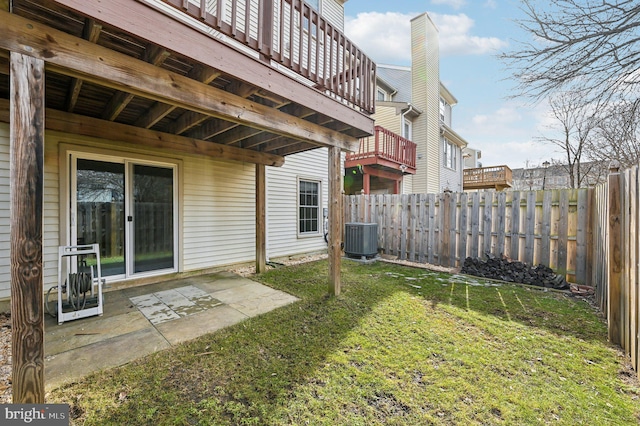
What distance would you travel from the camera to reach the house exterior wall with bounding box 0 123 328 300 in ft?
12.1

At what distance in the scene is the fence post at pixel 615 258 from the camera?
2.62 m

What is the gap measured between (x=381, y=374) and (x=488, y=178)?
17376mm

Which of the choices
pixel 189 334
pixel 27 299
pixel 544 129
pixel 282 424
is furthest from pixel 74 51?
pixel 544 129

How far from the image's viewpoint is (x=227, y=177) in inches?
225

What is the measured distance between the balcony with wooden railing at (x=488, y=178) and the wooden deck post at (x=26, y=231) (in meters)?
18.3

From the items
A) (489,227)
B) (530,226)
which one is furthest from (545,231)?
(489,227)

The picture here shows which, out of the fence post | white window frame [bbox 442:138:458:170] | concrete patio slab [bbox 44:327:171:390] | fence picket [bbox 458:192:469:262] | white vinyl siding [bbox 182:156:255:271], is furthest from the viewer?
white window frame [bbox 442:138:458:170]

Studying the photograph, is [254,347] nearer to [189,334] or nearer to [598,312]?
[189,334]

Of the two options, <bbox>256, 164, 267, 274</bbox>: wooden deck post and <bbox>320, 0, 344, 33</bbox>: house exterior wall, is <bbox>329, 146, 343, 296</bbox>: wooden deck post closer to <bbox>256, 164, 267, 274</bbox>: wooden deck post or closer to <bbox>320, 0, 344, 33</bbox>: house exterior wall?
<bbox>256, 164, 267, 274</bbox>: wooden deck post

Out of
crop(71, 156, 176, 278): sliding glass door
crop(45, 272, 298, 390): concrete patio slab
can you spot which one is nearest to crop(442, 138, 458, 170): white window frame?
crop(45, 272, 298, 390): concrete patio slab

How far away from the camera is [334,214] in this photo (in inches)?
156

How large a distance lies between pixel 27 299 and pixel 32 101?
4.09 ft

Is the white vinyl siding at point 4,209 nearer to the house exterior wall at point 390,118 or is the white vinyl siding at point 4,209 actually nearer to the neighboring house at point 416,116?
the neighboring house at point 416,116

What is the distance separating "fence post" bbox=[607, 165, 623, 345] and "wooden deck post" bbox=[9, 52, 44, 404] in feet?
15.7
